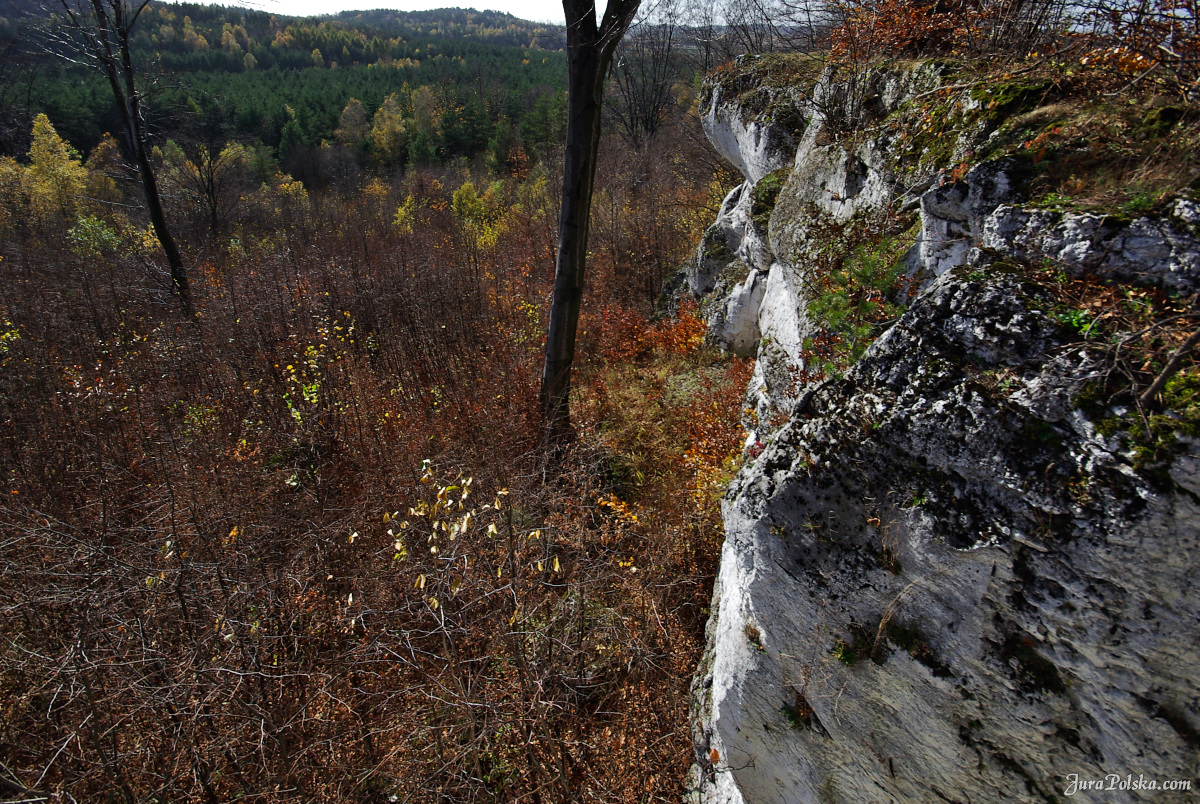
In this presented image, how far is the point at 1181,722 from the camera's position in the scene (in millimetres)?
1497

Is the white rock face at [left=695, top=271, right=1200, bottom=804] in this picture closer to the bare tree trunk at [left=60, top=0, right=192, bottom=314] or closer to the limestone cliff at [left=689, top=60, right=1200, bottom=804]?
the limestone cliff at [left=689, top=60, right=1200, bottom=804]

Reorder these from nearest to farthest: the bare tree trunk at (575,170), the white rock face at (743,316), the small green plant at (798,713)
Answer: the small green plant at (798,713)
the bare tree trunk at (575,170)
the white rock face at (743,316)

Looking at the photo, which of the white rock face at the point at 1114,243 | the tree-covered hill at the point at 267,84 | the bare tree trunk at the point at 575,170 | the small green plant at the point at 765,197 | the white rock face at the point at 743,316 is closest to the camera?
the white rock face at the point at 1114,243

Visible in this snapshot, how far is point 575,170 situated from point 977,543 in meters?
5.05

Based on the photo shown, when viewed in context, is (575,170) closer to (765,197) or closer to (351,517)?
(765,197)

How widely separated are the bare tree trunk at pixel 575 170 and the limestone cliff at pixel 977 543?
3421 millimetres

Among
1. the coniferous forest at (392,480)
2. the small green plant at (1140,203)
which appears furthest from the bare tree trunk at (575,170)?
the small green plant at (1140,203)

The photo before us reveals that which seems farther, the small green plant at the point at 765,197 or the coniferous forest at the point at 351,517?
the small green plant at the point at 765,197

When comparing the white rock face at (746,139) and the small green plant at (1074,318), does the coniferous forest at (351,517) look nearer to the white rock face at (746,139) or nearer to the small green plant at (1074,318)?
the small green plant at (1074,318)

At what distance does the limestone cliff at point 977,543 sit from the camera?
152cm

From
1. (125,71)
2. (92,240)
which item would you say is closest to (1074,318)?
(125,71)

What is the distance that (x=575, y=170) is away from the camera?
546cm

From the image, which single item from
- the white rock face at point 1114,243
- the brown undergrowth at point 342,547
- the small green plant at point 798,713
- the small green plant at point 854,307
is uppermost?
the white rock face at point 1114,243

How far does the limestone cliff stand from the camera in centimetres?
152
